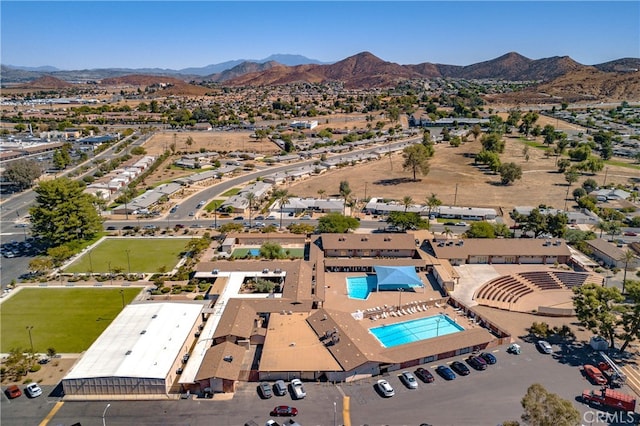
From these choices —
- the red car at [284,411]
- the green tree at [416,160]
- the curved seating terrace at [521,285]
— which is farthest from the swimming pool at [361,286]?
the green tree at [416,160]

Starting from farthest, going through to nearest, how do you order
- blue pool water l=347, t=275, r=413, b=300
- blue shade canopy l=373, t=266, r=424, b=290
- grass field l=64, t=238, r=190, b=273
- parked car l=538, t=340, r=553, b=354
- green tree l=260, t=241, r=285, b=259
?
1. green tree l=260, t=241, r=285, b=259
2. grass field l=64, t=238, r=190, b=273
3. blue shade canopy l=373, t=266, r=424, b=290
4. blue pool water l=347, t=275, r=413, b=300
5. parked car l=538, t=340, r=553, b=354

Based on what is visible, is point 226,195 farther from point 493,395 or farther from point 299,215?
point 493,395

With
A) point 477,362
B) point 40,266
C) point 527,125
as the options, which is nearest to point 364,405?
point 477,362

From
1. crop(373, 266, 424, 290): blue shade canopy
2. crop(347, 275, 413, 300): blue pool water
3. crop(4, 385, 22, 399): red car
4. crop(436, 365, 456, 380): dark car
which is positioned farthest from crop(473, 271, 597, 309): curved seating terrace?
crop(4, 385, 22, 399): red car

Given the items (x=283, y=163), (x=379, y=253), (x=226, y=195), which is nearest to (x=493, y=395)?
(x=379, y=253)

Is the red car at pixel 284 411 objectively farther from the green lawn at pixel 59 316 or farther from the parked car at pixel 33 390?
the green lawn at pixel 59 316

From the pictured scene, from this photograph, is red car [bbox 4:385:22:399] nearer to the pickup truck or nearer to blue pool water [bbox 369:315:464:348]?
blue pool water [bbox 369:315:464:348]
